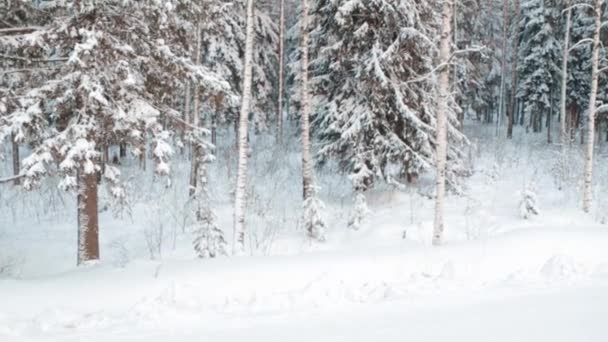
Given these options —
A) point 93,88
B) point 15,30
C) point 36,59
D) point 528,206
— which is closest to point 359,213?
point 528,206

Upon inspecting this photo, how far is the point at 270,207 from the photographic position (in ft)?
43.4

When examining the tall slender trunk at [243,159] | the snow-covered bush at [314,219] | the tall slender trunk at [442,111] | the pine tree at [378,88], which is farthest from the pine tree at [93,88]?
the pine tree at [378,88]

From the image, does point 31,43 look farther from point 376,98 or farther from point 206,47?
point 206,47

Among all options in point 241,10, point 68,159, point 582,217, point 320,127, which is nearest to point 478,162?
point 582,217

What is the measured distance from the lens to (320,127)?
43.4 ft

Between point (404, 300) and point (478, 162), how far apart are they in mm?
14240

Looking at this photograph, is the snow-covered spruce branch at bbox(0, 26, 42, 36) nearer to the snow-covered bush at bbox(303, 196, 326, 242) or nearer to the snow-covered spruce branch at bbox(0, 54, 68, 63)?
the snow-covered spruce branch at bbox(0, 54, 68, 63)

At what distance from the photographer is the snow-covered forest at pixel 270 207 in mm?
5078

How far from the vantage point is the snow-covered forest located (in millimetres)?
5078

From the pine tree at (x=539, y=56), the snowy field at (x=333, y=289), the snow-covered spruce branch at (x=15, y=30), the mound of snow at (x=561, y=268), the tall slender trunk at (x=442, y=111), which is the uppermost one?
the pine tree at (x=539, y=56)

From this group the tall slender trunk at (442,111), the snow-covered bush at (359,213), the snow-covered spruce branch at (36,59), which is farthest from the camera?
the snow-covered bush at (359,213)

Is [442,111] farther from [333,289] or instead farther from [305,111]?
[333,289]

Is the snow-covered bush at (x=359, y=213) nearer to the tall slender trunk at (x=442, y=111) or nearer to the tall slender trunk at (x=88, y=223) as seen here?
the tall slender trunk at (x=442, y=111)

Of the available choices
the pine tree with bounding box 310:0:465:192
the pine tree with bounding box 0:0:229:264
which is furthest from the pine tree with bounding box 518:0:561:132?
the pine tree with bounding box 0:0:229:264
